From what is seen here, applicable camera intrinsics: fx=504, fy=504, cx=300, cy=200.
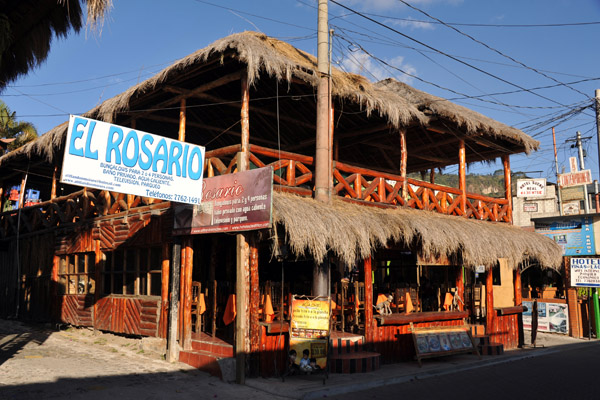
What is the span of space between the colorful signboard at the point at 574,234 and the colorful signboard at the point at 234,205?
16.8 m

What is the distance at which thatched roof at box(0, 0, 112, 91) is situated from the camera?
6.05m

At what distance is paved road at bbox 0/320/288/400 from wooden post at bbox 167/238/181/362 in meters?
0.25

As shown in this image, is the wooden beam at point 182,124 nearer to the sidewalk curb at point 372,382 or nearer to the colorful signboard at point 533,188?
the sidewalk curb at point 372,382

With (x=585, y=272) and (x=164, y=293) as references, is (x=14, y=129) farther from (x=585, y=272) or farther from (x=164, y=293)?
(x=585, y=272)

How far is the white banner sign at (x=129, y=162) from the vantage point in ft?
22.1

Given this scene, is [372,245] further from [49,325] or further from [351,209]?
[49,325]

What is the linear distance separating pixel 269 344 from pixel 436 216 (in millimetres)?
5696

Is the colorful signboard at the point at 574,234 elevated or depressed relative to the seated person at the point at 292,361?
elevated

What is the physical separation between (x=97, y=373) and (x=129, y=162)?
13.2ft

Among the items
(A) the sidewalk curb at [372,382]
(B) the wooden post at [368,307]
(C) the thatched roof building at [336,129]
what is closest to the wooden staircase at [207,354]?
(A) the sidewalk curb at [372,382]

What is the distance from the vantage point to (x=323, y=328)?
8.82 meters

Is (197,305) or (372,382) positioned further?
(197,305)

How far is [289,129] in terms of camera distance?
14.7 metres

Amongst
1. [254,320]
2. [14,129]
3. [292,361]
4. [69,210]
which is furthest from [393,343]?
[14,129]
